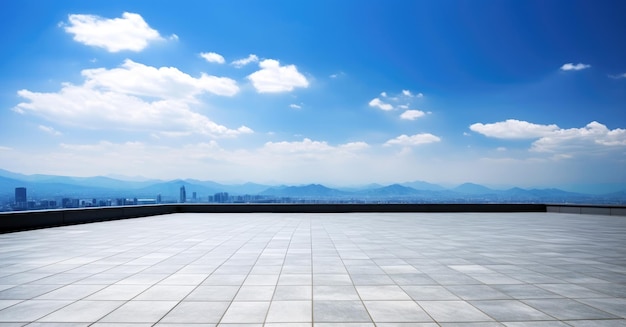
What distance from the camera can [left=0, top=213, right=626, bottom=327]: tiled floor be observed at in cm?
568

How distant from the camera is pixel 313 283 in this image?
765 cm

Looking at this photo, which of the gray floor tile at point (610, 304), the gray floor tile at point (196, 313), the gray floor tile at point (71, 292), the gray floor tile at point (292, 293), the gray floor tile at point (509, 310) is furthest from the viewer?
the gray floor tile at point (71, 292)

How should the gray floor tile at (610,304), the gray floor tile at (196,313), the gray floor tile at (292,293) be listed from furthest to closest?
the gray floor tile at (292,293)
the gray floor tile at (610,304)
the gray floor tile at (196,313)

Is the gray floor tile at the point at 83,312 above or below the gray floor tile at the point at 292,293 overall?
above

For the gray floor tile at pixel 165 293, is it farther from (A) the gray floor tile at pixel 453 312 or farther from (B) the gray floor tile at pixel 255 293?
(A) the gray floor tile at pixel 453 312

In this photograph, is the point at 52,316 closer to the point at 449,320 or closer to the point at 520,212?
the point at 449,320

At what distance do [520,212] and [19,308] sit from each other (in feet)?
117

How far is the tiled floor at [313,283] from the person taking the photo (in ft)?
18.6

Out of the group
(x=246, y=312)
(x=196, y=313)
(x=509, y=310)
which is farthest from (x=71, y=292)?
(x=509, y=310)

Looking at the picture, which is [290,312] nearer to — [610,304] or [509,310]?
[509,310]

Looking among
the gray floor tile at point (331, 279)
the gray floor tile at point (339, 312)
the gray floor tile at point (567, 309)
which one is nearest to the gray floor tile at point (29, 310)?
the gray floor tile at point (339, 312)

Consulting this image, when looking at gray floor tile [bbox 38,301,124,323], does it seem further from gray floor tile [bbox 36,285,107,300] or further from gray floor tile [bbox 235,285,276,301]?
gray floor tile [bbox 235,285,276,301]

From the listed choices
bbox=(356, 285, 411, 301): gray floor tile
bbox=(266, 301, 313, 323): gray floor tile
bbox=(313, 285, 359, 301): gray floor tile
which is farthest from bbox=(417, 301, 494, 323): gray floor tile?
bbox=(266, 301, 313, 323): gray floor tile

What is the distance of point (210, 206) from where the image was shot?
106 ft
